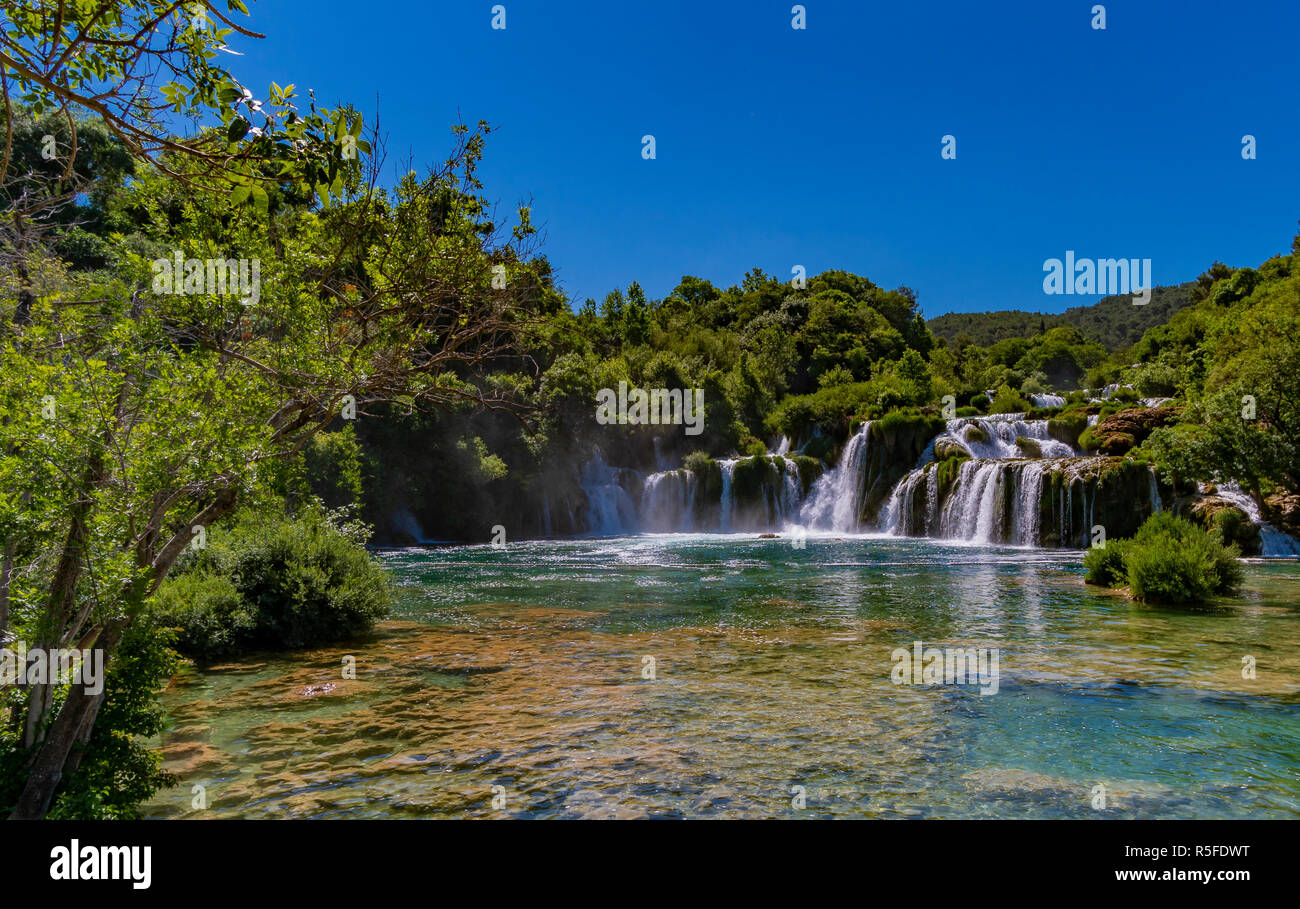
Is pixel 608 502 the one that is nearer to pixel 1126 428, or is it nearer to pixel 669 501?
pixel 669 501

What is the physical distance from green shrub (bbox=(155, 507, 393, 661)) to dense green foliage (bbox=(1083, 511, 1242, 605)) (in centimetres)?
1479

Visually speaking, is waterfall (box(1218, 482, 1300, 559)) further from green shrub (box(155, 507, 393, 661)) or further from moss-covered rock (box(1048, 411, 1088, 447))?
green shrub (box(155, 507, 393, 661))

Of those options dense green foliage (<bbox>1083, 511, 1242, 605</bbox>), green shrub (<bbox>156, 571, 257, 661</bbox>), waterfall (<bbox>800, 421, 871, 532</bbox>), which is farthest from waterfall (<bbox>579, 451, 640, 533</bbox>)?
green shrub (<bbox>156, 571, 257, 661</bbox>)

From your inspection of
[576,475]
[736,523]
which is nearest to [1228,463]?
[736,523]

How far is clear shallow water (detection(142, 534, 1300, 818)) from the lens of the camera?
5.48 m

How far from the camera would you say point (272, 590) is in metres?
11.5

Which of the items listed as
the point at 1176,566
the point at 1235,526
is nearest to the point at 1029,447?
the point at 1235,526

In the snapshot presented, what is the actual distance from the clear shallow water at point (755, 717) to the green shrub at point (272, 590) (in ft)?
1.98

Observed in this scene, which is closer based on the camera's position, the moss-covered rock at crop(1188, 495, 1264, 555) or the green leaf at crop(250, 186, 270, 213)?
the green leaf at crop(250, 186, 270, 213)

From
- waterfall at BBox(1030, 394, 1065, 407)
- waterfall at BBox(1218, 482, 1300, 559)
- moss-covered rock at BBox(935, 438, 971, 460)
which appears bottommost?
waterfall at BBox(1218, 482, 1300, 559)

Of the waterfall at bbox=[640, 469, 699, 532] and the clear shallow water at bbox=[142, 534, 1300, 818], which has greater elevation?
the waterfall at bbox=[640, 469, 699, 532]

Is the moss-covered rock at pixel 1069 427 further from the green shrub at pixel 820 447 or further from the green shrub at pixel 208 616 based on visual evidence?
the green shrub at pixel 208 616
